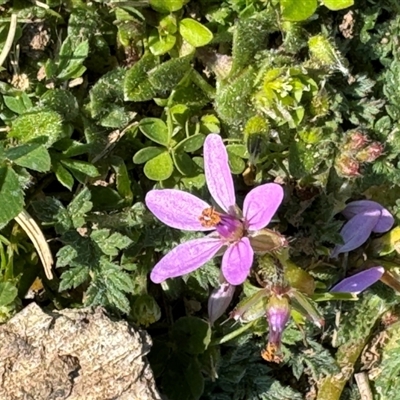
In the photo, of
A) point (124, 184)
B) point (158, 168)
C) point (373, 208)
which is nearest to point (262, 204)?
point (158, 168)

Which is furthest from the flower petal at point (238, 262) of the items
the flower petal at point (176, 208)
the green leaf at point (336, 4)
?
the green leaf at point (336, 4)

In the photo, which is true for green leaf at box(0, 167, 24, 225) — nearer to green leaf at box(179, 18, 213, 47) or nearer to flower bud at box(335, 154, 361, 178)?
green leaf at box(179, 18, 213, 47)

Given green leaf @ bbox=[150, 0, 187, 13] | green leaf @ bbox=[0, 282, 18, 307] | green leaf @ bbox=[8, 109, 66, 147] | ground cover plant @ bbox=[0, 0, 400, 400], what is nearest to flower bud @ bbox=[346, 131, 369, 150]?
ground cover plant @ bbox=[0, 0, 400, 400]

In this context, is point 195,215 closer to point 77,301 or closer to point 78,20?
point 77,301

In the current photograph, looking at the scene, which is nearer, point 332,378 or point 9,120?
point 9,120

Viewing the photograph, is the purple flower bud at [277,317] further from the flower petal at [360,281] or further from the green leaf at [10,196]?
the green leaf at [10,196]

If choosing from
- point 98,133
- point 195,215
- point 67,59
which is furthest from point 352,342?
point 67,59
